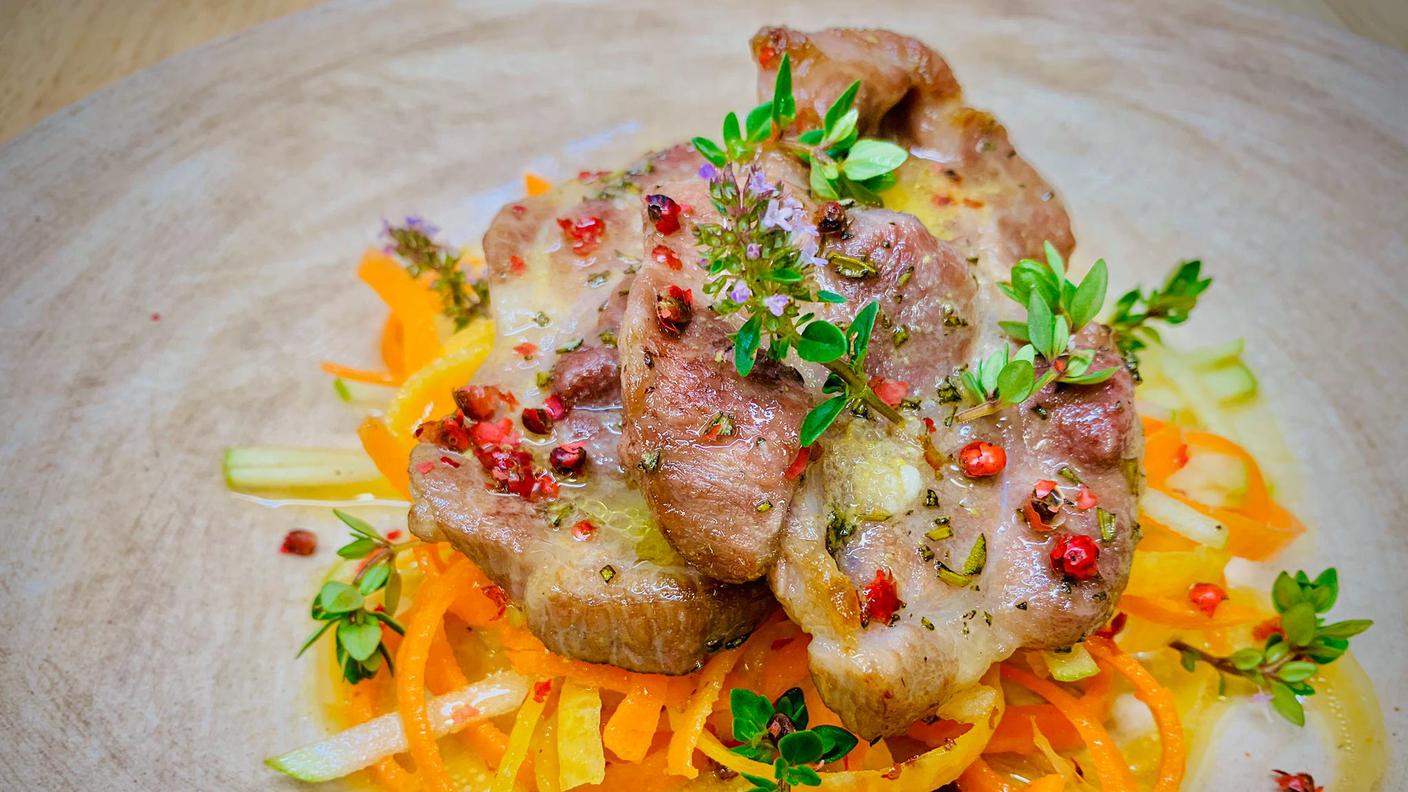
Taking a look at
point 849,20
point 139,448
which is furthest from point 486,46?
point 139,448

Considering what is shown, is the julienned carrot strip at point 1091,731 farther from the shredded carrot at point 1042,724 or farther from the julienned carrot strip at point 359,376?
the julienned carrot strip at point 359,376

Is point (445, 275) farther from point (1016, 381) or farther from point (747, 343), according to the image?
point (1016, 381)

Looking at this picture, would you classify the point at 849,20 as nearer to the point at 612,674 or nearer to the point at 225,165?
the point at 225,165

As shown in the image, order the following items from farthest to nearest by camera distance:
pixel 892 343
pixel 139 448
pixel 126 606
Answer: pixel 139 448 < pixel 126 606 < pixel 892 343

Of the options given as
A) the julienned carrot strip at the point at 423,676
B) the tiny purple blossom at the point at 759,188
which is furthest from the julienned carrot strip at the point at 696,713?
the tiny purple blossom at the point at 759,188

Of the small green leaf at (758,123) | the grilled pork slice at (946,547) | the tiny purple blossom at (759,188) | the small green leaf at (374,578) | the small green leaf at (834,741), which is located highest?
the tiny purple blossom at (759,188)

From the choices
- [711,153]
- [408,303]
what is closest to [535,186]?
[408,303]
